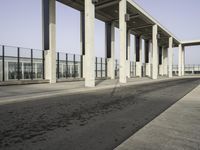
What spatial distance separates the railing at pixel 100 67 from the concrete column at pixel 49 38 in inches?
462

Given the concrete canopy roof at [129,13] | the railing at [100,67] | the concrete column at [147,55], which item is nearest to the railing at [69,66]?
the railing at [100,67]

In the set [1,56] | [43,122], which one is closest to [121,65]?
[1,56]

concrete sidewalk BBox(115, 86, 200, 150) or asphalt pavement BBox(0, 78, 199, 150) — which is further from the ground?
concrete sidewalk BBox(115, 86, 200, 150)

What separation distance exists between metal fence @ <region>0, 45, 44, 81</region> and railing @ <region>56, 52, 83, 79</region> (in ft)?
10.0

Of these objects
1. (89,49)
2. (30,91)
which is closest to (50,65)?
(89,49)

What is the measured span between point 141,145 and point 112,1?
28.0m

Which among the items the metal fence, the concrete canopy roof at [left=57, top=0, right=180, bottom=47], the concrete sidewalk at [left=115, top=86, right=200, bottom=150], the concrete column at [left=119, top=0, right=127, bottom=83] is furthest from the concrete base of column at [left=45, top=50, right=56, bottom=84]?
the concrete sidewalk at [left=115, top=86, right=200, bottom=150]

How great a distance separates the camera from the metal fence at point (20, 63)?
19.7m

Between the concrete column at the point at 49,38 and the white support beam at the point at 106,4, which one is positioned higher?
the white support beam at the point at 106,4

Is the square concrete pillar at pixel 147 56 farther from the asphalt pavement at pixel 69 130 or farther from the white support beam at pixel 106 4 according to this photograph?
the asphalt pavement at pixel 69 130

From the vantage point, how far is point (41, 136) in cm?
464

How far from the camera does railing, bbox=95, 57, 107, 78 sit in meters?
35.2

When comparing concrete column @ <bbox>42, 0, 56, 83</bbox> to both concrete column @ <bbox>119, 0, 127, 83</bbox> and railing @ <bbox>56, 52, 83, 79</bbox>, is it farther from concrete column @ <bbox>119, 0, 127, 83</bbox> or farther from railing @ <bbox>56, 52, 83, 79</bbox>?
concrete column @ <bbox>119, 0, 127, 83</bbox>

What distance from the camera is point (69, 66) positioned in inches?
1132
